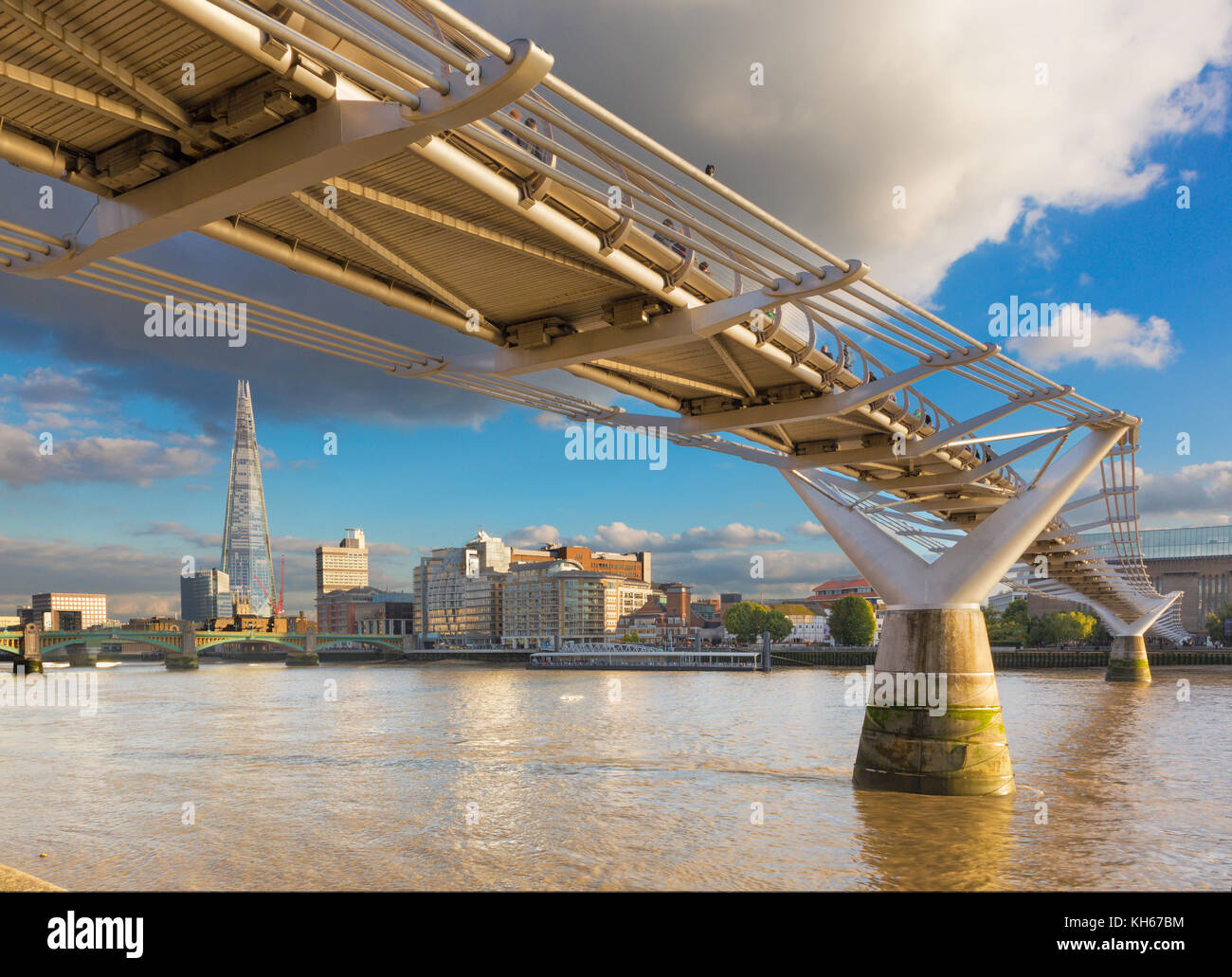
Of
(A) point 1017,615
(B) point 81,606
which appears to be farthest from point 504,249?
(B) point 81,606

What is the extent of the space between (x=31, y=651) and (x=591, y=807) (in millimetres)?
83994

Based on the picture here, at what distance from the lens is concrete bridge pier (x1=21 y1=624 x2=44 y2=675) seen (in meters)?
82.5

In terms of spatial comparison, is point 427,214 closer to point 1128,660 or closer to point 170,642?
point 1128,660

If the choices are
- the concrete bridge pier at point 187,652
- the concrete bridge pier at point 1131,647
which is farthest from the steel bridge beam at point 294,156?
the concrete bridge pier at point 187,652

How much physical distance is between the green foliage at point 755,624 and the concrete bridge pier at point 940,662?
84070 mm

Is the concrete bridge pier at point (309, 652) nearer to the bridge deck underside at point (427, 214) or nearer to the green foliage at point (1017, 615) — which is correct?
the green foliage at point (1017, 615)

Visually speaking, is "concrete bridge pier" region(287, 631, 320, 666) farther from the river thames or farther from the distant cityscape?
the river thames

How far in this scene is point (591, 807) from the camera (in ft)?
55.1

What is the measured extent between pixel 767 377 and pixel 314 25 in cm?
966

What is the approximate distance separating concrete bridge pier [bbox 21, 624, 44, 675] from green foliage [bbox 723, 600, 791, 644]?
208ft

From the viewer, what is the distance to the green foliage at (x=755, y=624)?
103 m
